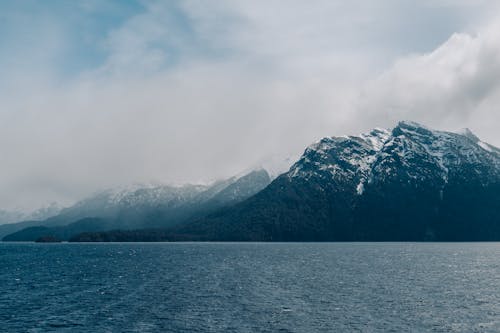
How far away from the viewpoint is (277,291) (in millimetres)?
138875

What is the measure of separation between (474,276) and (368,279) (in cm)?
4231

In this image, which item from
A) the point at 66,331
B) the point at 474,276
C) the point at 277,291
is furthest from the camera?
the point at 474,276

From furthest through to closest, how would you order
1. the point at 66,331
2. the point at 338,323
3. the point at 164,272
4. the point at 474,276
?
the point at 164,272 → the point at 474,276 → the point at 338,323 → the point at 66,331

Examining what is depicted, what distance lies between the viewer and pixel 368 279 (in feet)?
551

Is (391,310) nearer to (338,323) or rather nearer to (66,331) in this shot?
(338,323)

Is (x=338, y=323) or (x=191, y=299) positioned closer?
(x=338, y=323)

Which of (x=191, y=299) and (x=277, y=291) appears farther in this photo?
(x=277, y=291)

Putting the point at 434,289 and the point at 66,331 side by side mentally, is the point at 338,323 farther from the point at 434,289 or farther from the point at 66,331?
the point at 434,289

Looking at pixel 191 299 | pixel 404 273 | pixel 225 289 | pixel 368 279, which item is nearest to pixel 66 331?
pixel 191 299

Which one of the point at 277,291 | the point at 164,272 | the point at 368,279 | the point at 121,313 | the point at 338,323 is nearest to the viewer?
the point at 338,323

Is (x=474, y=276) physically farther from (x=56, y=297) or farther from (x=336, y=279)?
(x=56, y=297)

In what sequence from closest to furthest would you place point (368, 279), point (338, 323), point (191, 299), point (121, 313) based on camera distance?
point (338, 323) → point (121, 313) → point (191, 299) → point (368, 279)

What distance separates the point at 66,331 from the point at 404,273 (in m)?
134

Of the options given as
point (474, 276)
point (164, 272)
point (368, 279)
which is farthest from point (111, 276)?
point (474, 276)
